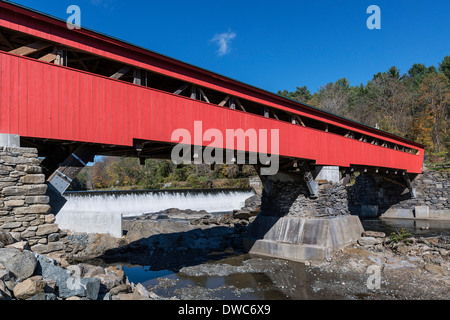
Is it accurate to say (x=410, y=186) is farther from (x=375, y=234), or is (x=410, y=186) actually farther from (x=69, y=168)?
(x=69, y=168)

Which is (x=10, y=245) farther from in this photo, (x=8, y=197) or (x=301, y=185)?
(x=301, y=185)

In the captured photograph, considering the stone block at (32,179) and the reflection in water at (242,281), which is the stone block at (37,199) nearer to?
the stone block at (32,179)

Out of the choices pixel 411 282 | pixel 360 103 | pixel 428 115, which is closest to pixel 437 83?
pixel 428 115

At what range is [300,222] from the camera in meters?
13.7

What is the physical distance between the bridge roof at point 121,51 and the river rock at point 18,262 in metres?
4.53

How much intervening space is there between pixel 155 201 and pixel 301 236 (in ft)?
45.7

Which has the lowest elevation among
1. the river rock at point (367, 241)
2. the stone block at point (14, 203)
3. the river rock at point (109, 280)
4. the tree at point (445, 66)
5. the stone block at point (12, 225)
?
the river rock at point (367, 241)

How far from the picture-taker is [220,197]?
27.7 metres

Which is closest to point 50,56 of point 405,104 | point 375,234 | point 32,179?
point 32,179

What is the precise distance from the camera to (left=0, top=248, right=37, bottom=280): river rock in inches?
173

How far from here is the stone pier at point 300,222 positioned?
12922 millimetres

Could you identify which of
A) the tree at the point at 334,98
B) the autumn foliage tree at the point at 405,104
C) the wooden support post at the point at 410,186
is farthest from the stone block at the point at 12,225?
the tree at the point at 334,98

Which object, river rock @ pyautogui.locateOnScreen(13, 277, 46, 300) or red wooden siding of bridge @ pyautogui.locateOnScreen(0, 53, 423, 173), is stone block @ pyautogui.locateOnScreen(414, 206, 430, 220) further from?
river rock @ pyautogui.locateOnScreen(13, 277, 46, 300)

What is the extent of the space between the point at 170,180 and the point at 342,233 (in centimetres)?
3034
